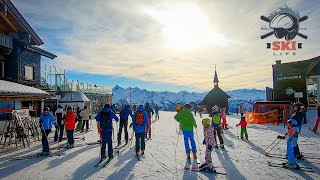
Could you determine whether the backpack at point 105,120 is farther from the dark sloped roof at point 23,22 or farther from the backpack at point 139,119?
the dark sloped roof at point 23,22

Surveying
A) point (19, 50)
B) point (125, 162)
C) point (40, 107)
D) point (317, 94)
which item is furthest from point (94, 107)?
point (125, 162)

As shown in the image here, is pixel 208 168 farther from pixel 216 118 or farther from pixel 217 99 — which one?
pixel 217 99

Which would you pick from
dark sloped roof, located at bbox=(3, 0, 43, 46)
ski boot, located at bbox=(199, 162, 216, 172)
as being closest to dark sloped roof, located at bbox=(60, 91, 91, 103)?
dark sloped roof, located at bbox=(3, 0, 43, 46)

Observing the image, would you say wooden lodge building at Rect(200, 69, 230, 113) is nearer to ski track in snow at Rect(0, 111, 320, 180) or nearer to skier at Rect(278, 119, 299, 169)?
ski track in snow at Rect(0, 111, 320, 180)

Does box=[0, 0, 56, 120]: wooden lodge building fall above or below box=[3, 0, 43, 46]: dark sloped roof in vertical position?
below

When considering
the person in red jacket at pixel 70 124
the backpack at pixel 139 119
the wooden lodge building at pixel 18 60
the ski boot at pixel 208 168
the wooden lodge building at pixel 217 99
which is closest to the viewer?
the ski boot at pixel 208 168

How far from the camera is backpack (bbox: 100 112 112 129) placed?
29.6ft

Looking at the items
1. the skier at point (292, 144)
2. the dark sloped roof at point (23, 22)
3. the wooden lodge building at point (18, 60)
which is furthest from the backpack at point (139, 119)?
the dark sloped roof at point (23, 22)

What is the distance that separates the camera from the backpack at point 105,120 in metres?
9.03

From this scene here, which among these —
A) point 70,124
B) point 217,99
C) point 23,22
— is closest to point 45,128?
point 70,124

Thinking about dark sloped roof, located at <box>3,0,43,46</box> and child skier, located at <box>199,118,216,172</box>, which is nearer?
child skier, located at <box>199,118,216,172</box>

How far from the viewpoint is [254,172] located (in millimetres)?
7582

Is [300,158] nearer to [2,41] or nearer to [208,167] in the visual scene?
[208,167]

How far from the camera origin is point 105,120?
29.8 ft
